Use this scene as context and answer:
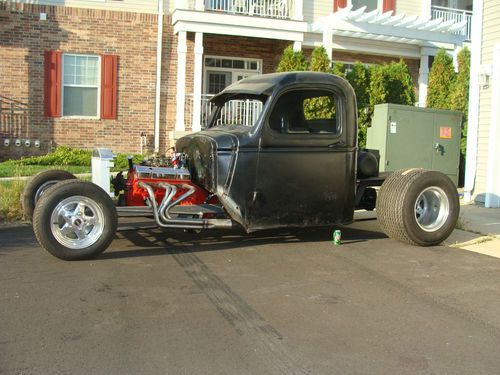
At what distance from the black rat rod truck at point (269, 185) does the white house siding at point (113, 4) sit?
31.2ft

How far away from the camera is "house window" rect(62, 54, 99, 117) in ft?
50.9

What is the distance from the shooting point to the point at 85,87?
1566 centimetres

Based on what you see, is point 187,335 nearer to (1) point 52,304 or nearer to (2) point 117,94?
(1) point 52,304

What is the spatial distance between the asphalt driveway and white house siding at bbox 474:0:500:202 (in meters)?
4.77

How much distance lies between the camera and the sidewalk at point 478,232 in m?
7.31

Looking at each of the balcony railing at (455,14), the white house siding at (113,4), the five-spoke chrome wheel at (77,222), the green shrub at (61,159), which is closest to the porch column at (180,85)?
the white house siding at (113,4)

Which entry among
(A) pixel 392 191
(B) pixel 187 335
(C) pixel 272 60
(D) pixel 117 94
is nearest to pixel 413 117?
(A) pixel 392 191

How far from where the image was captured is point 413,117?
1191cm

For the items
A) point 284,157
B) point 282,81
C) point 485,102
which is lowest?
point 284,157

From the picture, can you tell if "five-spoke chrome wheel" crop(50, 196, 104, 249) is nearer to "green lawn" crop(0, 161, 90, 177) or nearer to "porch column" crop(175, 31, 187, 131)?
"green lawn" crop(0, 161, 90, 177)

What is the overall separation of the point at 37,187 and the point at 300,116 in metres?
3.49

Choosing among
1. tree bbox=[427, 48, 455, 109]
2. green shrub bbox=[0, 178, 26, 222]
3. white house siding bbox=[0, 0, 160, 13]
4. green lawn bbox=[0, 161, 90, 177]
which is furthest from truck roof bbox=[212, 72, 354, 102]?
white house siding bbox=[0, 0, 160, 13]

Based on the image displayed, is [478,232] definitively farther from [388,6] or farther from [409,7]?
[409,7]

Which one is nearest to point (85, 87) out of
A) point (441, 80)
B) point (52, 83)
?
point (52, 83)
